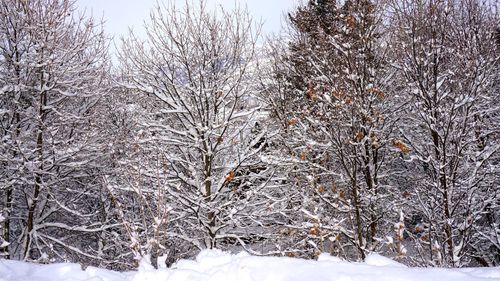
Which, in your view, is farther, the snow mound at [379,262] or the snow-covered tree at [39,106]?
the snow-covered tree at [39,106]

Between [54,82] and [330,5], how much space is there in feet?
30.4

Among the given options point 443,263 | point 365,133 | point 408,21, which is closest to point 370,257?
point 443,263

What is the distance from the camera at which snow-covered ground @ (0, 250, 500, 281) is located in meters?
3.12

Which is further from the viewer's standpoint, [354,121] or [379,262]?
[354,121]

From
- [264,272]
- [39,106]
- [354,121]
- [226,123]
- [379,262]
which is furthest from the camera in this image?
[39,106]

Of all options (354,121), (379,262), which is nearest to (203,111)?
(354,121)

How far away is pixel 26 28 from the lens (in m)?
9.45

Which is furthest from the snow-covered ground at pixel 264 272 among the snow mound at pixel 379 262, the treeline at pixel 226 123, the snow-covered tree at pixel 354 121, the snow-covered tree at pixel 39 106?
the snow-covered tree at pixel 39 106

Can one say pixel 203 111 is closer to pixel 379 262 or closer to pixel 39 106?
pixel 39 106

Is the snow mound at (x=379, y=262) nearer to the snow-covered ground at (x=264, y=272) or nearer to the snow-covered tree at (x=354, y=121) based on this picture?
the snow-covered ground at (x=264, y=272)

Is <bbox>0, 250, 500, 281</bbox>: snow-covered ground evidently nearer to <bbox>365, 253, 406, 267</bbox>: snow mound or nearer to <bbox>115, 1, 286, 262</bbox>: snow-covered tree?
<bbox>365, 253, 406, 267</bbox>: snow mound

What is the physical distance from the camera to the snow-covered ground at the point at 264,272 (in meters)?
3.12

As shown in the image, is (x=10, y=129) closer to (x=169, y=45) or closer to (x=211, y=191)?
(x=169, y=45)

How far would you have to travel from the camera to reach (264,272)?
3.38 meters
